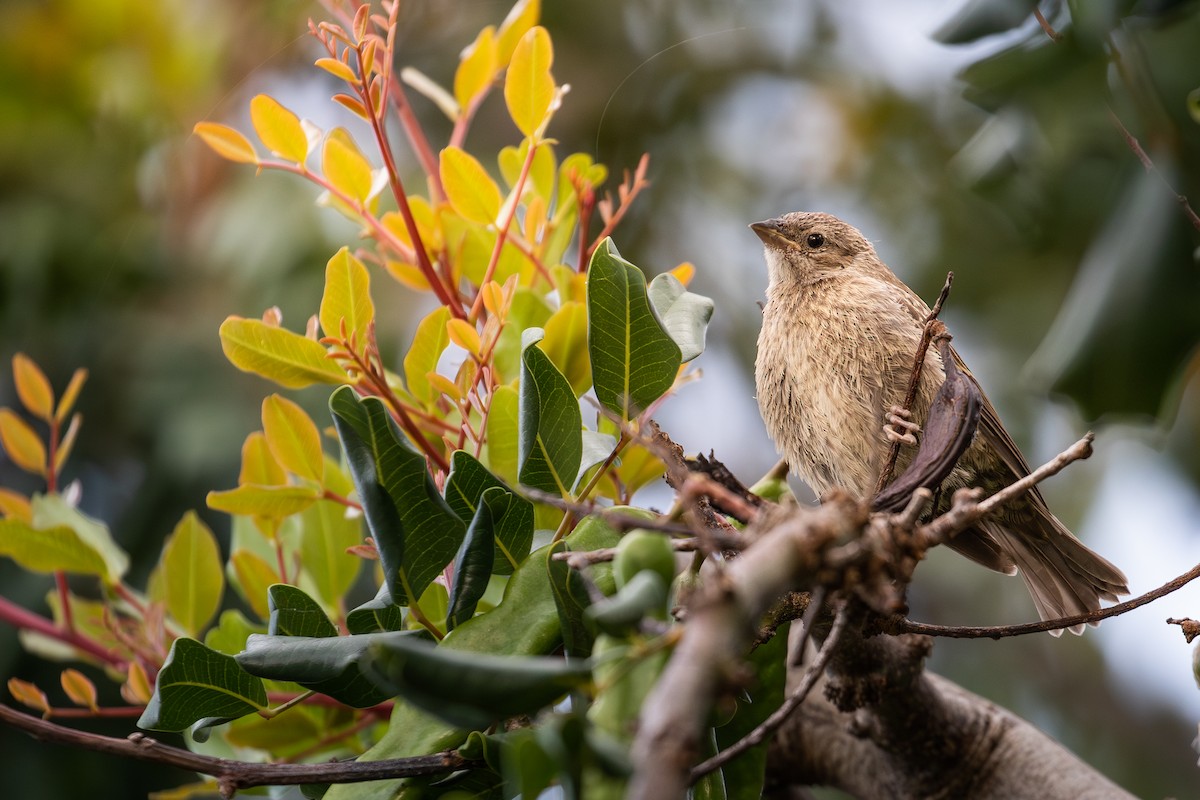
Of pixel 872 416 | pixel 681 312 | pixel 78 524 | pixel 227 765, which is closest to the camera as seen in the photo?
pixel 227 765

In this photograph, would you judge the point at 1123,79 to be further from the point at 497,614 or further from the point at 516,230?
the point at 497,614

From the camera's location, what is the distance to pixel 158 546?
12.3 feet

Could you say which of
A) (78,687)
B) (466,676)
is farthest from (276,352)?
(466,676)

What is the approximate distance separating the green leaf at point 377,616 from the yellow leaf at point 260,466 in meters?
0.55

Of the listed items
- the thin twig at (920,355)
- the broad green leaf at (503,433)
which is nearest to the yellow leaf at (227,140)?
the broad green leaf at (503,433)

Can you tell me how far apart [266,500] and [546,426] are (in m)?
0.58

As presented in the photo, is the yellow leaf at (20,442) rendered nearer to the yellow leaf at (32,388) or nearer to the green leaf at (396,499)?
the yellow leaf at (32,388)

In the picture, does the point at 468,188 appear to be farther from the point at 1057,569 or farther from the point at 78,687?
the point at 1057,569

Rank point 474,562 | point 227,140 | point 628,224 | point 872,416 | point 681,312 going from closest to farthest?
point 474,562 < point 681,312 < point 227,140 < point 872,416 < point 628,224

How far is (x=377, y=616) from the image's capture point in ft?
5.01

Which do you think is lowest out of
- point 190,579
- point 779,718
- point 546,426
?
point 779,718

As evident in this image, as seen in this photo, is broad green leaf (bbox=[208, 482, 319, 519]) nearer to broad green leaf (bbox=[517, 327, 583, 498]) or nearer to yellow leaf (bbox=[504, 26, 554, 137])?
broad green leaf (bbox=[517, 327, 583, 498])

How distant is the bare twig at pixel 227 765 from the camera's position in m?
1.25

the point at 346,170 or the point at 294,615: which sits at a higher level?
the point at 346,170
